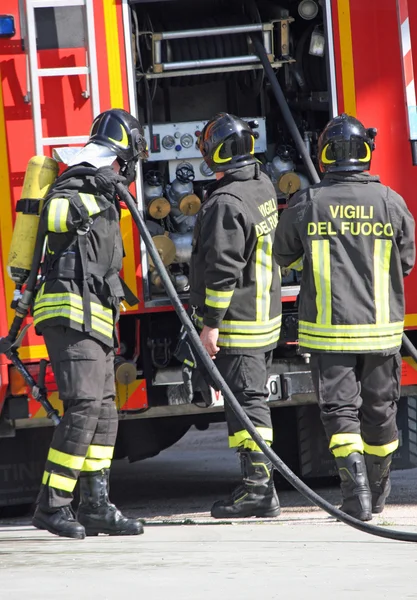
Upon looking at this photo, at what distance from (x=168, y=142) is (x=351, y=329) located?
1.48 m

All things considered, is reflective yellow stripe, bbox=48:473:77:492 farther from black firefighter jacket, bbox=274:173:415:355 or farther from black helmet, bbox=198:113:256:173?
black helmet, bbox=198:113:256:173

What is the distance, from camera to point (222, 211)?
562 centimetres

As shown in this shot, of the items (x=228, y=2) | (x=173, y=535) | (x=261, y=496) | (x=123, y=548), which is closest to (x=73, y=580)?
(x=123, y=548)

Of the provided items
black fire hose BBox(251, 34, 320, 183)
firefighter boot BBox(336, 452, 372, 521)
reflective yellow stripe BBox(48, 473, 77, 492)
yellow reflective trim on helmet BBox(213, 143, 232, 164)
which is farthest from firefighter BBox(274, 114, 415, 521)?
reflective yellow stripe BBox(48, 473, 77, 492)

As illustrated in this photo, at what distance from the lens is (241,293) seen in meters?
5.74

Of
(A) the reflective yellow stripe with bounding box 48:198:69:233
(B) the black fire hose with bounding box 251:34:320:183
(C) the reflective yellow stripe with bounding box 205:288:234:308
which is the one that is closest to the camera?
(A) the reflective yellow stripe with bounding box 48:198:69:233

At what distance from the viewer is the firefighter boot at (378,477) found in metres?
5.72

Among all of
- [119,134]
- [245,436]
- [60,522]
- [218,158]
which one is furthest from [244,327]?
[60,522]

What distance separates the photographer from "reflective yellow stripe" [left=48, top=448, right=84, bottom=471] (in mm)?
5242

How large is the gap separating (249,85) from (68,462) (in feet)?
8.03

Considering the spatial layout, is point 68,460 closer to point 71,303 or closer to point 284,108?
point 71,303

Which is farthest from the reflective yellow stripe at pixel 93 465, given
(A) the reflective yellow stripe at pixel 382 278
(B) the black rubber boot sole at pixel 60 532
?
(A) the reflective yellow stripe at pixel 382 278

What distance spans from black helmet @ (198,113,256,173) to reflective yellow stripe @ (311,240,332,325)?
0.55 metres

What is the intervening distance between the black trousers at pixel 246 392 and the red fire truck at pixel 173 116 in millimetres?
279
